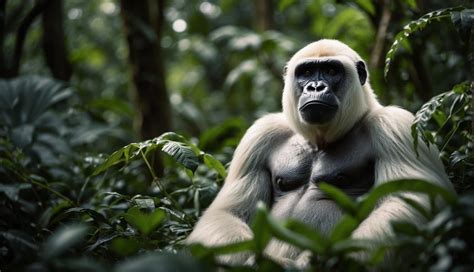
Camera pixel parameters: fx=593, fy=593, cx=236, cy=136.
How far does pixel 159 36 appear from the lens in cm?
Answer: 841

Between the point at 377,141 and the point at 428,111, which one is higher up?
the point at 428,111

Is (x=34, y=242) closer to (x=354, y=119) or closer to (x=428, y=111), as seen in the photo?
(x=354, y=119)

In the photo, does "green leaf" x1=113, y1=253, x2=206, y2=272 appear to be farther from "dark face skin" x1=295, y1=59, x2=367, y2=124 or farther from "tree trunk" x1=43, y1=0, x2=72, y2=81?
"tree trunk" x1=43, y1=0, x2=72, y2=81

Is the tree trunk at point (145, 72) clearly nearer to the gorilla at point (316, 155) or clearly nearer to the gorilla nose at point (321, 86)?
the gorilla at point (316, 155)

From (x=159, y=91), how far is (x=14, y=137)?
2.19m

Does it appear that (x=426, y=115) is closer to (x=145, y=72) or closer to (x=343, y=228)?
(x=343, y=228)

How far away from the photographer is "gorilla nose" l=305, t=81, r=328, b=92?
4.80 metres

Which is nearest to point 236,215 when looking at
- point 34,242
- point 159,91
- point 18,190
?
point 34,242

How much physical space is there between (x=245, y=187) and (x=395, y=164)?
4.20ft

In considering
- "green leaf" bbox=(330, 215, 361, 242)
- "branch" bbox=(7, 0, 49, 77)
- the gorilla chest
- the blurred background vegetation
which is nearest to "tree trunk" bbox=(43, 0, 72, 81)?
the blurred background vegetation

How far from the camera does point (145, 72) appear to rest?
25.7 feet

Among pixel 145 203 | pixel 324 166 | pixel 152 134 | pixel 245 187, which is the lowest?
pixel 152 134

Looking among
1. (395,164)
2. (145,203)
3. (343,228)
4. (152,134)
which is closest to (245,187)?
(145,203)

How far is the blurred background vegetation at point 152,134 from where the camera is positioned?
2977mm
